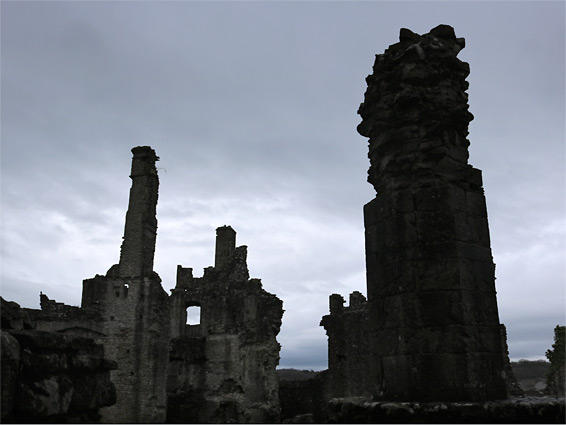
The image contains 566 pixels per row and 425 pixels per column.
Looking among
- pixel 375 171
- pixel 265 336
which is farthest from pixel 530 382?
pixel 375 171

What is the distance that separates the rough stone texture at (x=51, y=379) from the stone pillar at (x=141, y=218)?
18.6m

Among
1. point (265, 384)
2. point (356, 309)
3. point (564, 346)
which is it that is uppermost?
point (356, 309)

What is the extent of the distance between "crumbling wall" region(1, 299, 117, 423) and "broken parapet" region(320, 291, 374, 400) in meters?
19.0

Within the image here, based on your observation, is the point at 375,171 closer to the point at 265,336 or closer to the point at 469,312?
the point at 469,312

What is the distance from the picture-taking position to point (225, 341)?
2358 cm

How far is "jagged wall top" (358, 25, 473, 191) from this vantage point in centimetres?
536

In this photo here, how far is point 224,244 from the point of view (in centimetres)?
3325

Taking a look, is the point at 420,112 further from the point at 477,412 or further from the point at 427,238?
the point at 477,412

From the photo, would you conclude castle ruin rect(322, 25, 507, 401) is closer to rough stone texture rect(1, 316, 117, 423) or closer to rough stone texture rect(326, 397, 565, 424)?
rough stone texture rect(326, 397, 565, 424)

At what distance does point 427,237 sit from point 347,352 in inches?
775

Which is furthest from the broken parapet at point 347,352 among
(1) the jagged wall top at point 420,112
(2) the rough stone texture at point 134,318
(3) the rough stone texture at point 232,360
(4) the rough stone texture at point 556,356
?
(1) the jagged wall top at point 420,112

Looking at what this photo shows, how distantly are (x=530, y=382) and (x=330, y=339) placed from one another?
2702 cm

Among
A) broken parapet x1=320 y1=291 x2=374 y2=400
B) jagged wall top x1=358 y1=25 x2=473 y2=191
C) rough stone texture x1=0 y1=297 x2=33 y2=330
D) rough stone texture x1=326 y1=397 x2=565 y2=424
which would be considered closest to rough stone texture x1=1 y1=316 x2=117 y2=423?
rough stone texture x1=0 y1=297 x2=33 y2=330

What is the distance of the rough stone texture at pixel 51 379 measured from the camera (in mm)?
3635
